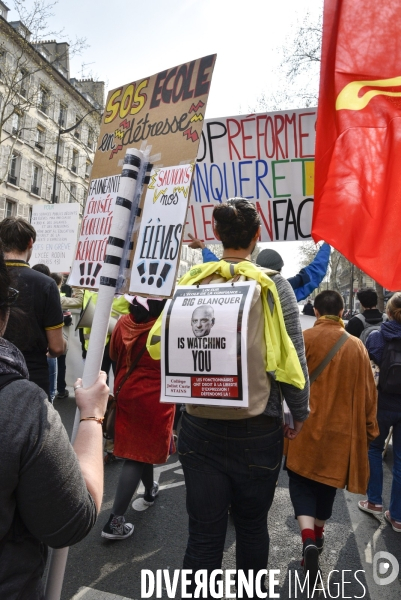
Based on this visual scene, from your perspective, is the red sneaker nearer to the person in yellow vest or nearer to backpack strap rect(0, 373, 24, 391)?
the person in yellow vest

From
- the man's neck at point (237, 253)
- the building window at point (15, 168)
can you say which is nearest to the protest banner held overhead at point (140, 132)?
the man's neck at point (237, 253)

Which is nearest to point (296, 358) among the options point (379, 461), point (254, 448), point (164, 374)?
point (254, 448)

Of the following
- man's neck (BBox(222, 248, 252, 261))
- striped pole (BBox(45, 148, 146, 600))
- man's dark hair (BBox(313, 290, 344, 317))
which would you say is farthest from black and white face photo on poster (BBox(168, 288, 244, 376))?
man's dark hair (BBox(313, 290, 344, 317))

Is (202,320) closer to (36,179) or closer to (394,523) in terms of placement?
(394,523)

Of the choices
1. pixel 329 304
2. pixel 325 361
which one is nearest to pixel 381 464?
pixel 325 361

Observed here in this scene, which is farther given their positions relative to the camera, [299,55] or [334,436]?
[299,55]

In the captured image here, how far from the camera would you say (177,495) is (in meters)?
4.17

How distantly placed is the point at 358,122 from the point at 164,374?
5.12ft

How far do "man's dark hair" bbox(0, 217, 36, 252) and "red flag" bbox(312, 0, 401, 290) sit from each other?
1.78 m

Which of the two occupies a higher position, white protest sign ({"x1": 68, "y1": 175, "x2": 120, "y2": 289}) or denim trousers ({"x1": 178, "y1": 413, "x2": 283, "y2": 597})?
white protest sign ({"x1": 68, "y1": 175, "x2": 120, "y2": 289})

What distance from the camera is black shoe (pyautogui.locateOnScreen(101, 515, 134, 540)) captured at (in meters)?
3.30

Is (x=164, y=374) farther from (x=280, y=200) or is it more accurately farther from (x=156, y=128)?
(x=280, y=200)

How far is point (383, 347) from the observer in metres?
3.90

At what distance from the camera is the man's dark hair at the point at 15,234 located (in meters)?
3.01
